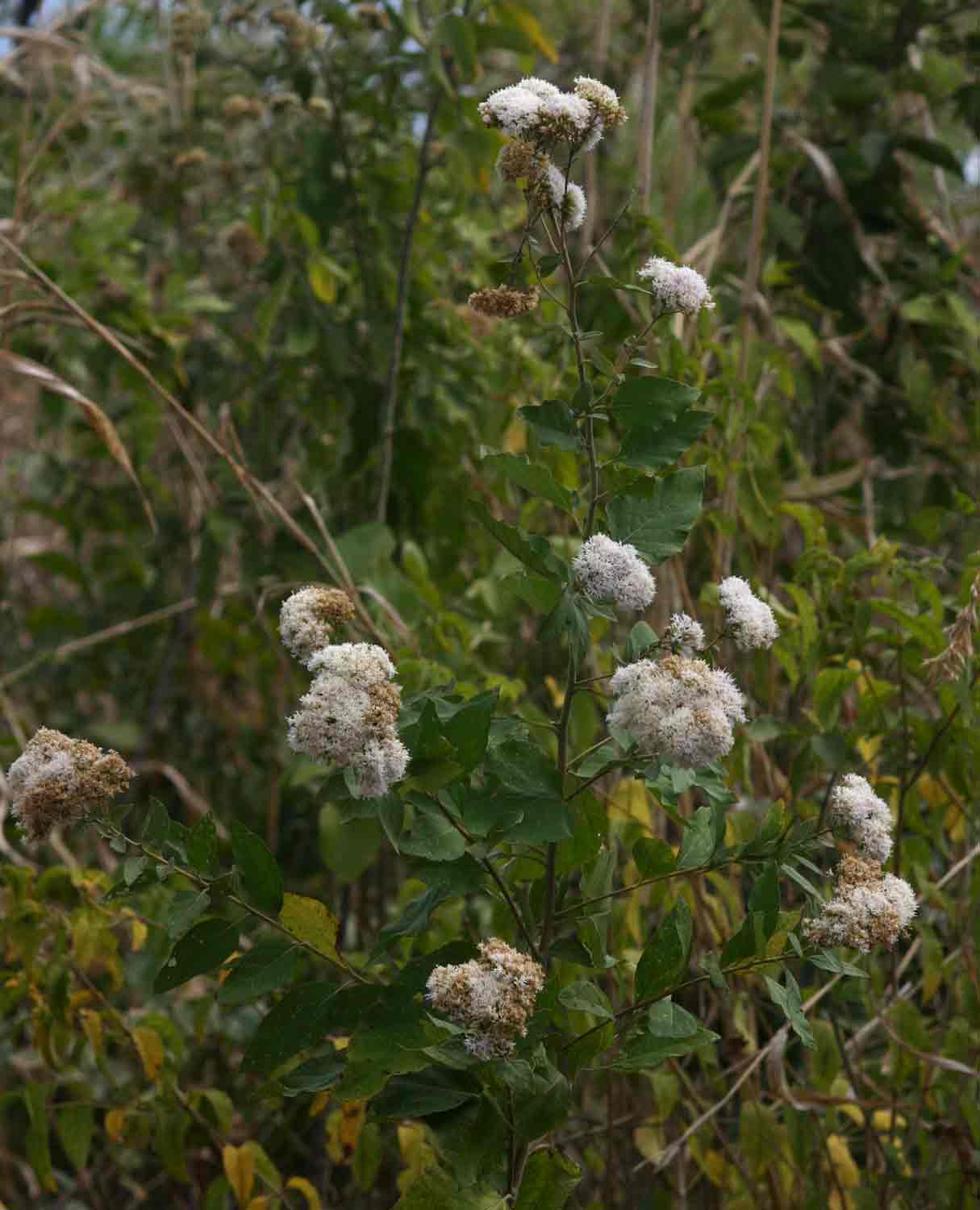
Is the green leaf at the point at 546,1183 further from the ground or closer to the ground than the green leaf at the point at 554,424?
closer to the ground

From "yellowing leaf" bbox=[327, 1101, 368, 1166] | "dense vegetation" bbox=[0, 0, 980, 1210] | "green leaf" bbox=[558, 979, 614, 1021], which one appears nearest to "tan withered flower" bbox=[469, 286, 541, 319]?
"dense vegetation" bbox=[0, 0, 980, 1210]

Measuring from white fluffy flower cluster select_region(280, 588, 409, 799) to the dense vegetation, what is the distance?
18 millimetres

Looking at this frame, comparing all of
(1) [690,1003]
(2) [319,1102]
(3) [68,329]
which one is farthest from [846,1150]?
(3) [68,329]

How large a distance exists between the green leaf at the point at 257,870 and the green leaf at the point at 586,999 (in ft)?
0.57

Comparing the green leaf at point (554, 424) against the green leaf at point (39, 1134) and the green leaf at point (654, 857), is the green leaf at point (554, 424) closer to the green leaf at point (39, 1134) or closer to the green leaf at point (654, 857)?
the green leaf at point (654, 857)

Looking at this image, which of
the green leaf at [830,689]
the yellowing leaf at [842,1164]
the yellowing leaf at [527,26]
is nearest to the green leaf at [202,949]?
the green leaf at [830,689]

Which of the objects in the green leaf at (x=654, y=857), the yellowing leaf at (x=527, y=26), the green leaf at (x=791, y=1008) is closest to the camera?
the green leaf at (x=791, y=1008)

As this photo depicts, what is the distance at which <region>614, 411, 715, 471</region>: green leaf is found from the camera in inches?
32.4

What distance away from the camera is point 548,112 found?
78 centimetres

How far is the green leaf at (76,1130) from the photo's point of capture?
1252 mm

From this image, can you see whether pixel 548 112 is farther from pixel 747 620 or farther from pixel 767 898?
pixel 767 898

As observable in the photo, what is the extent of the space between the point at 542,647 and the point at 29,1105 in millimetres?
856

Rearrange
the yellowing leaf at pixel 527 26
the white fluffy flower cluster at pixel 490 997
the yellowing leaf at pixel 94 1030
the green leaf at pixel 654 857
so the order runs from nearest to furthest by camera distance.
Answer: the white fluffy flower cluster at pixel 490 997, the green leaf at pixel 654 857, the yellowing leaf at pixel 94 1030, the yellowing leaf at pixel 527 26

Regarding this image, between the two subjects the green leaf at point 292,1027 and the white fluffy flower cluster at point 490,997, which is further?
the green leaf at point 292,1027
